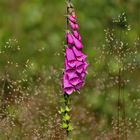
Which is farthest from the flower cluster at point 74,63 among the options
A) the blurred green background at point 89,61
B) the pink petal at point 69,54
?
the blurred green background at point 89,61

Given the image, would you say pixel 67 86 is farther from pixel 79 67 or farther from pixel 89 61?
pixel 89 61

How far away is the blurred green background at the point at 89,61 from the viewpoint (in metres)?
5.68

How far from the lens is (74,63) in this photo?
4.18 m

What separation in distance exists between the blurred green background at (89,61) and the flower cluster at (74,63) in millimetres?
1112

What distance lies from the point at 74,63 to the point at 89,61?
8.92ft

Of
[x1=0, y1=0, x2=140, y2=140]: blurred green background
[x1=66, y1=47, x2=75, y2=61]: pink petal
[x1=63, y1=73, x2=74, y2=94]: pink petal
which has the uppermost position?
[x1=0, y1=0, x2=140, y2=140]: blurred green background

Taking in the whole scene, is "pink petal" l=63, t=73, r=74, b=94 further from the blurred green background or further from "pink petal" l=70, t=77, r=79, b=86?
the blurred green background

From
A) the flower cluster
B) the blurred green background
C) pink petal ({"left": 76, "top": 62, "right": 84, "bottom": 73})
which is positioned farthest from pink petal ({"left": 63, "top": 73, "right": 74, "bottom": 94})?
the blurred green background

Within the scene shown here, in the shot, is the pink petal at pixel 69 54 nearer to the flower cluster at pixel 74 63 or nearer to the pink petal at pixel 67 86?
the flower cluster at pixel 74 63

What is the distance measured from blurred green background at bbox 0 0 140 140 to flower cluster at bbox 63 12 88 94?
1112 millimetres

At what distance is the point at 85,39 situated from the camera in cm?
709

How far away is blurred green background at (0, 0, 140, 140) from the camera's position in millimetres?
5680

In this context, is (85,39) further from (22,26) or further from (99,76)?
(99,76)

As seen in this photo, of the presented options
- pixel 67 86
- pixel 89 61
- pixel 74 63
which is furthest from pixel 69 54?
pixel 89 61
